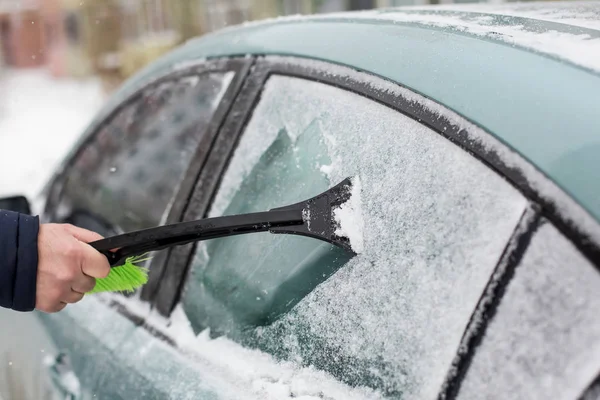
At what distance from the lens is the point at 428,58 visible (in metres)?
1.29

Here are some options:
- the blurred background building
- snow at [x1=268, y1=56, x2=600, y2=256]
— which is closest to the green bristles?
snow at [x1=268, y1=56, x2=600, y2=256]

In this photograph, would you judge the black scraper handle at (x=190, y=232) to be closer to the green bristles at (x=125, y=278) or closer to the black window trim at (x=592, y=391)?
the green bristles at (x=125, y=278)

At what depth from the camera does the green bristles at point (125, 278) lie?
1.70m

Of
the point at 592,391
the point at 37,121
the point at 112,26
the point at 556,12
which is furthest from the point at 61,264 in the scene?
the point at 112,26

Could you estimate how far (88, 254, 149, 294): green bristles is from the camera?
170cm

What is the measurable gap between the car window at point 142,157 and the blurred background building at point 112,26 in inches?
323

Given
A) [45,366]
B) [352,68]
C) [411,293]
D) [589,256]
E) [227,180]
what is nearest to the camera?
[589,256]

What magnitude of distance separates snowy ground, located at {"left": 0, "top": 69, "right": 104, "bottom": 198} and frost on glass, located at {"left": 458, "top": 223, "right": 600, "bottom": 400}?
Answer: 5884 mm

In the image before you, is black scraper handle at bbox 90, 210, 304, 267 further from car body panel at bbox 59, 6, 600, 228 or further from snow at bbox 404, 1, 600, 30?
snow at bbox 404, 1, 600, 30

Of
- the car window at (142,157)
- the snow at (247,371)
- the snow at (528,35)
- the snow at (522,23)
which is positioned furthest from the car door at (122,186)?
the snow at (528,35)

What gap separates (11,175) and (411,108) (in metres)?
9.00

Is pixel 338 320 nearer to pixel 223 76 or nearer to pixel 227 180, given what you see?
pixel 227 180

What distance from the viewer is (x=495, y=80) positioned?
1.15 metres

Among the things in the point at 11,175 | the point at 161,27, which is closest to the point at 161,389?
the point at 11,175
